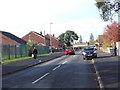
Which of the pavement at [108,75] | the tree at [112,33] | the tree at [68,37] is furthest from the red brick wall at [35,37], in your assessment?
the pavement at [108,75]

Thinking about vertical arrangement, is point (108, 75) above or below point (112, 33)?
below

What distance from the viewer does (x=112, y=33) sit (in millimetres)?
47375

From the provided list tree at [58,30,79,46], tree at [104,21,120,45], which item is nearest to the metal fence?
tree at [104,21,120,45]

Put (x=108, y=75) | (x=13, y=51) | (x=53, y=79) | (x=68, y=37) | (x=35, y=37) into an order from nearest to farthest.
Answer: (x=108, y=75) < (x=53, y=79) < (x=13, y=51) < (x=35, y=37) < (x=68, y=37)

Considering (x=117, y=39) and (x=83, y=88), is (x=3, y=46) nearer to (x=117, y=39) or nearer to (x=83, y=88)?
(x=83, y=88)

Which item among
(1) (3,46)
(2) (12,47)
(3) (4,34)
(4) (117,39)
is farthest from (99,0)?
(3) (4,34)

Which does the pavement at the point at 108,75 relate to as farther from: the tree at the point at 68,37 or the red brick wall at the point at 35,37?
the tree at the point at 68,37

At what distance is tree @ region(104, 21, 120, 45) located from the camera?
45.8 m

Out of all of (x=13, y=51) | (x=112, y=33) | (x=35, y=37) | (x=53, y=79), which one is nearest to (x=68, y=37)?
(x=35, y=37)

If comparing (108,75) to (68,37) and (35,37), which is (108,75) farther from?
(68,37)

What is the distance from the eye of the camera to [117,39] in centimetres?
4522

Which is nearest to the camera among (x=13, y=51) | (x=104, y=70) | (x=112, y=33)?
(x=104, y=70)

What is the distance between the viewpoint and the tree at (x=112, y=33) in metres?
45.8

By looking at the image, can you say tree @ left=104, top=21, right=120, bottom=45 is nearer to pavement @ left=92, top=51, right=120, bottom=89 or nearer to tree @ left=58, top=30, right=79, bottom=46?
pavement @ left=92, top=51, right=120, bottom=89
